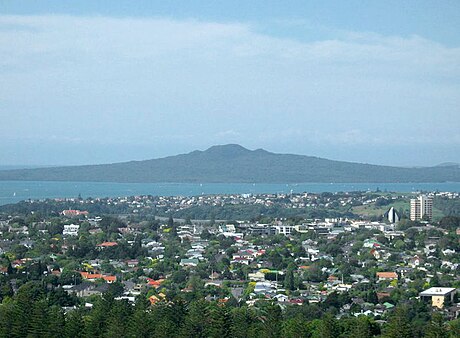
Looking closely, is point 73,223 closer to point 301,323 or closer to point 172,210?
point 172,210

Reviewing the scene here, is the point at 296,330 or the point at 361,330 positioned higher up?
the point at 361,330

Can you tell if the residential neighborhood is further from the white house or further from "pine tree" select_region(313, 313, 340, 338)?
"pine tree" select_region(313, 313, 340, 338)

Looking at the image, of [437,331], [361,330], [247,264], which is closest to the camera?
[361,330]

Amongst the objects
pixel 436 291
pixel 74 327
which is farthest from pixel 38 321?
pixel 436 291

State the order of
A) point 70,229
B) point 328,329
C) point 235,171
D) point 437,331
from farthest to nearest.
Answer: point 235,171 < point 70,229 < point 328,329 < point 437,331

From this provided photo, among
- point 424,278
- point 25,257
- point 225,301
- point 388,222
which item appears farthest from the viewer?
point 388,222

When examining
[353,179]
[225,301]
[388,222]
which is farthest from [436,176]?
[225,301]

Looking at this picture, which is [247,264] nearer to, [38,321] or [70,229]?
[70,229]

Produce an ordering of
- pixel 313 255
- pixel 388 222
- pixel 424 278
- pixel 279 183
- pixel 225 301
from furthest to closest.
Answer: pixel 279 183, pixel 388 222, pixel 313 255, pixel 424 278, pixel 225 301

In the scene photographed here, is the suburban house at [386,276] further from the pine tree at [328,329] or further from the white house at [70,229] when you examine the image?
the white house at [70,229]
